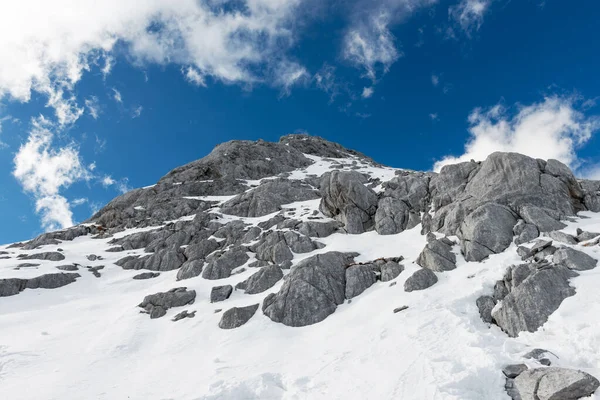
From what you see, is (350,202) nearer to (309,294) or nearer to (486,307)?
(309,294)

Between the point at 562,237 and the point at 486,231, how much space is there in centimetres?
501

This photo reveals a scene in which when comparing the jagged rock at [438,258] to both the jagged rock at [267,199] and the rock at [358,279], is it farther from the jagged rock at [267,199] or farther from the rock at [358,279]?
the jagged rock at [267,199]

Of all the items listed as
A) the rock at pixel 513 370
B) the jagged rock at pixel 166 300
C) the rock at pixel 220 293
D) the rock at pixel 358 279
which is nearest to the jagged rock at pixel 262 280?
the rock at pixel 220 293

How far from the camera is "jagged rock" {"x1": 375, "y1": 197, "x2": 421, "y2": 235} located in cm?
3988

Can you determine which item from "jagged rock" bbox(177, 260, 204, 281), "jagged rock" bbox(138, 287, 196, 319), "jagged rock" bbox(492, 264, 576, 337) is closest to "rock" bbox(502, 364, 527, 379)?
"jagged rock" bbox(492, 264, 576, 337)

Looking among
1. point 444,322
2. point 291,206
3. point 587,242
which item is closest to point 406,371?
point 444,322

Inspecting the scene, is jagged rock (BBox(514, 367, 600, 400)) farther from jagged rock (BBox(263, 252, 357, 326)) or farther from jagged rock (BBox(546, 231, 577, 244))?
jagged rock (BBox(263, 252, 357, 326))

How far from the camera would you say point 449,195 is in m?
37.5

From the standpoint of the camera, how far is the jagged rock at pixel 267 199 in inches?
2331

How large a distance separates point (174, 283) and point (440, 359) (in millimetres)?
30961

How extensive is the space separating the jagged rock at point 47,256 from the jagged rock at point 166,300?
913 inches

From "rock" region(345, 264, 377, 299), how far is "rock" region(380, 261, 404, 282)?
33.2 inches

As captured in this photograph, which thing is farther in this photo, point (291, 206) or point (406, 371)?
point (291, 206)

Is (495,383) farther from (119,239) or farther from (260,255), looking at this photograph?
(119,239)
